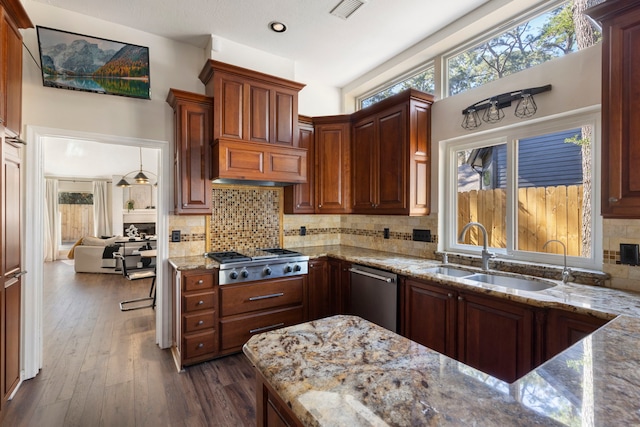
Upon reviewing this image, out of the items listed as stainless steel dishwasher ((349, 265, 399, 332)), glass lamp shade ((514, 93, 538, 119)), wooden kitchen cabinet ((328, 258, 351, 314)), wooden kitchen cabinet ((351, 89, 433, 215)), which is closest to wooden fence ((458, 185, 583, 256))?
wooden kitchen cabinet ((351, 89, 433, 215))

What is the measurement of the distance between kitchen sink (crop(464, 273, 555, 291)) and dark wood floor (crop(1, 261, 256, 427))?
6.53 ft

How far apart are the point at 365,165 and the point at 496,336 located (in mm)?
2083

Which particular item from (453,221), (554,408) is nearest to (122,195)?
(453,221)

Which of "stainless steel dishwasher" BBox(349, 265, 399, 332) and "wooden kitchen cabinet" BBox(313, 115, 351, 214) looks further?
"wooden kitchen cabinet" BBox(313, 115, 351, 214)

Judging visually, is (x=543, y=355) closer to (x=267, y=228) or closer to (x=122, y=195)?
(x=267, y=228)

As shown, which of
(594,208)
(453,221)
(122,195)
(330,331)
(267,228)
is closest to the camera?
(330,331)

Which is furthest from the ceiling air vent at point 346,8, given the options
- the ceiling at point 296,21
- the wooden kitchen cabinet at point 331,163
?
the wooden kitchen cabinet at point 331,163

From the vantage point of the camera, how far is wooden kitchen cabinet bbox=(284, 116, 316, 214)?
11.6ft

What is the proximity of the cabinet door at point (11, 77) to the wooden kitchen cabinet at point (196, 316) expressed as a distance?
156cm

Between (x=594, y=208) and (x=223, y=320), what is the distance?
2981mm

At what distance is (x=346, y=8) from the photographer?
2615 mm

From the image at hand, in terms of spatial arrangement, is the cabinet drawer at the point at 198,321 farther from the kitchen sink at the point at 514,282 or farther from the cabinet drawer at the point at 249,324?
the kitchen sink at the point at 514,282

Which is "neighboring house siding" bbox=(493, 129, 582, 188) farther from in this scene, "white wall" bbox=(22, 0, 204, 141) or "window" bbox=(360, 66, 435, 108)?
"white wall" bbox=(22, 0, 204, 141)

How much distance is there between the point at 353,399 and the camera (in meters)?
0.71
